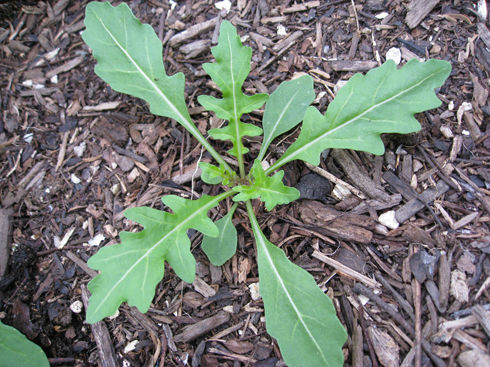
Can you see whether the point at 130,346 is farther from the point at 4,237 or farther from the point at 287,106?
the point at 287,106

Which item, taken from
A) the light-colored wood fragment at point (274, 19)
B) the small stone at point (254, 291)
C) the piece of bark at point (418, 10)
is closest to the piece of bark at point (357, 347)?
the small stone at point (254, 291)

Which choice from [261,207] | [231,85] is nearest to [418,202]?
[261,207]

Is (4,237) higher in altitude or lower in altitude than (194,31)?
lower

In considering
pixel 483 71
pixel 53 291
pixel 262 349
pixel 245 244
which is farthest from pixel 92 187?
pixel 483 71

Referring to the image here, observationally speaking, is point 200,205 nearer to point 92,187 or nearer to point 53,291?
point 92,187

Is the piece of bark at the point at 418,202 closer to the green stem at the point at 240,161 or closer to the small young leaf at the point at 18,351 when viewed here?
the green stem at the point at 240,161

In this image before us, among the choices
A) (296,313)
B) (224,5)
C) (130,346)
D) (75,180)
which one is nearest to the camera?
(296,313)
